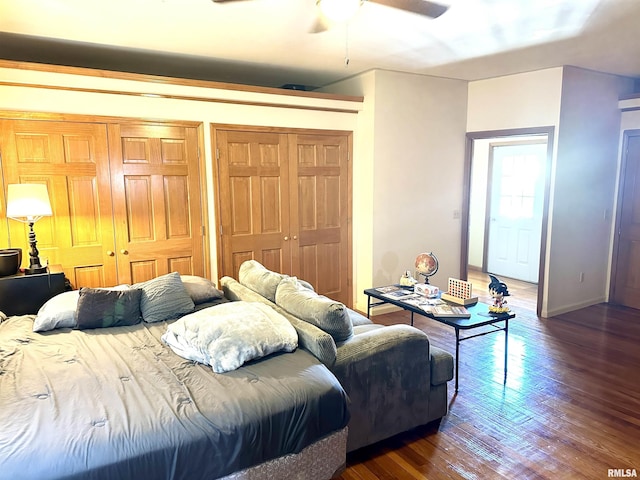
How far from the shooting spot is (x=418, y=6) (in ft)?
7.65

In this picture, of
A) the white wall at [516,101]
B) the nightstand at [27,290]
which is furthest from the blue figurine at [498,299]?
the nightstand at [27,290]

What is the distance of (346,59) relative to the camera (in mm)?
4078

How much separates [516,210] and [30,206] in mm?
6172

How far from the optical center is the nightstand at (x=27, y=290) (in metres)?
3.13

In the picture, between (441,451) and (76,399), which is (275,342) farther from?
(441,451)

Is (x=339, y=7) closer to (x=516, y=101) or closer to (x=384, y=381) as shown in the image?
(x=384, y=381)

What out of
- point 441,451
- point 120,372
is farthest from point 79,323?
point 441,451

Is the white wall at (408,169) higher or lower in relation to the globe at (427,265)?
higher

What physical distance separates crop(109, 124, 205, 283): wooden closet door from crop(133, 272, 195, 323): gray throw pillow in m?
0.86

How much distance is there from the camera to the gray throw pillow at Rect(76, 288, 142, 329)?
275 cm

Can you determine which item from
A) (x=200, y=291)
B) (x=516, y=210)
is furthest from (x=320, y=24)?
(x=516, y=210)

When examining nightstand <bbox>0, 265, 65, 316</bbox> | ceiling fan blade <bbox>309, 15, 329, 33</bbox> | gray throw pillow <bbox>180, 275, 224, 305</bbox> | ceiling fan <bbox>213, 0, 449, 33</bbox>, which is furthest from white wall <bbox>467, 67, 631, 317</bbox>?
nightstand <bbox>0, 265, 65, 316</bbox>

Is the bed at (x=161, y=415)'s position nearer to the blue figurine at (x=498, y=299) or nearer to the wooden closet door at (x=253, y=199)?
the blue figurine at (x=498, y=299)

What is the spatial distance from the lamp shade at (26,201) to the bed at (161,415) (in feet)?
3.53
